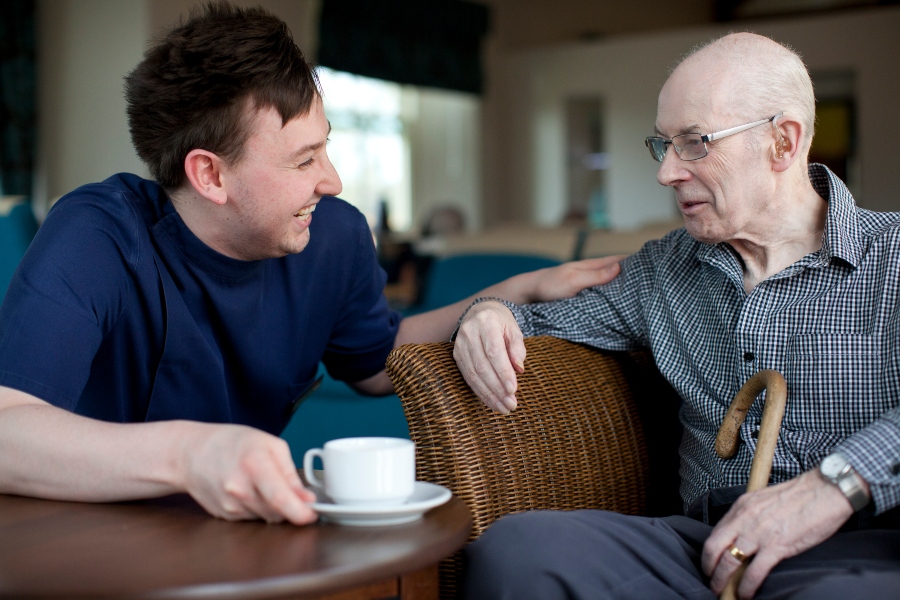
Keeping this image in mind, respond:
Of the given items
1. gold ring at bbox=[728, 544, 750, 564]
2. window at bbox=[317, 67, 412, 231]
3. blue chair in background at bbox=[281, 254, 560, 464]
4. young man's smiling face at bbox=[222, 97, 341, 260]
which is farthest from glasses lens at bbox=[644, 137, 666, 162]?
window at bbox=[317, 67, 412, 231]

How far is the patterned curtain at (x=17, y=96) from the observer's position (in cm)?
556

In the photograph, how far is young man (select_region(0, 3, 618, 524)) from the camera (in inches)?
40.9

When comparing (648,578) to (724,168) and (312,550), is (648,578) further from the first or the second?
(724,168)

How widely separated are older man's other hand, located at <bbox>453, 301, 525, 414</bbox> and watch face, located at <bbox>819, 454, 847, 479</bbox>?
0.38m

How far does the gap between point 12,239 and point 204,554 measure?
2315mm

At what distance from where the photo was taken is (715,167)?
1.35 metres

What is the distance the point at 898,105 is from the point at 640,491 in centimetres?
714

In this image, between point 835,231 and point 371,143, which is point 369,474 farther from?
point 371,143

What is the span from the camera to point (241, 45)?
121cm

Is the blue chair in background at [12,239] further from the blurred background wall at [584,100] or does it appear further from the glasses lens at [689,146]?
→ the blurred background wall at [584,100]

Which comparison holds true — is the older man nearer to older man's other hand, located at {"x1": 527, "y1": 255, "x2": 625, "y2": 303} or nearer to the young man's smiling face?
older man's other hand, located at {"x1": 527, "y1": 255, "x2": 625, "y2": 303}

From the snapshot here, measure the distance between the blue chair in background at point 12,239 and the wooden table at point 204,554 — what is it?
2.04 metres

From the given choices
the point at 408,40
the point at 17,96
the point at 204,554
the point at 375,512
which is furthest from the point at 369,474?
the point at 408,40

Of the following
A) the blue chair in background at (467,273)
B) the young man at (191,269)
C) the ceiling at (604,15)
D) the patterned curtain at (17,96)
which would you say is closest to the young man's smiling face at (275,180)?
the young man at (191,269)
